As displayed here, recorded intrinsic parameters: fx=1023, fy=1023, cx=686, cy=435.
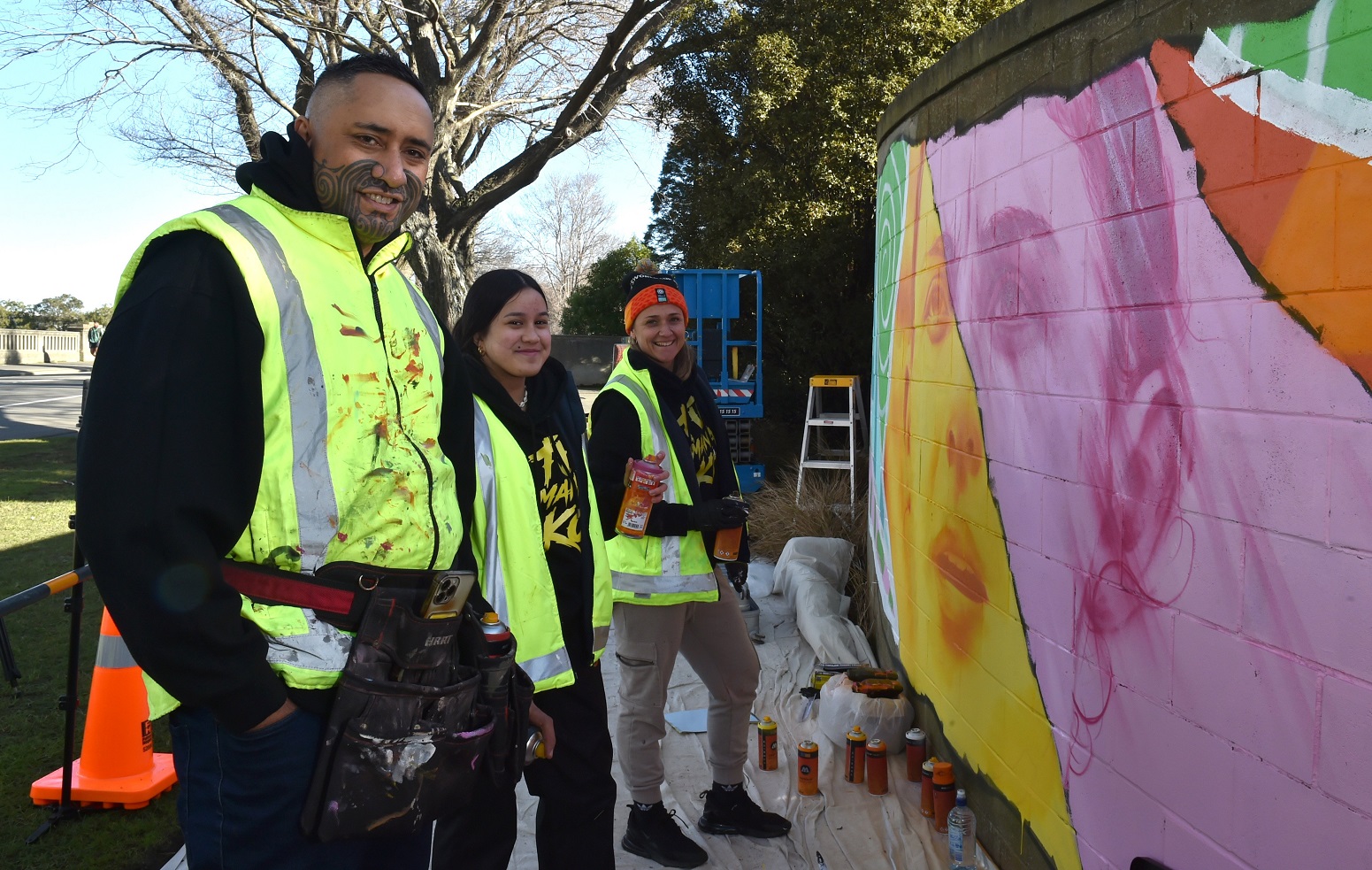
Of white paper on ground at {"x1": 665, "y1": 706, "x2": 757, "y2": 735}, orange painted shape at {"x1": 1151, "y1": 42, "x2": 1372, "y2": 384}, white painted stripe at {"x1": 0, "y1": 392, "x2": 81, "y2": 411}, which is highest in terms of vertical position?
orange painted shape at {"x1": 1151, "y1": 42, "x2": 1372, "y2": 384}

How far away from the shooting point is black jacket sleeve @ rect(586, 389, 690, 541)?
349 centimetres

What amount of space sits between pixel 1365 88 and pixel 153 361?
1.99m

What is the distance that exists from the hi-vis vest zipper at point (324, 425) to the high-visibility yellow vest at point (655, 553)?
1680mm

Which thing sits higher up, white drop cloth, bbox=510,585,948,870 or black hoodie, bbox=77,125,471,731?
black hoodie, bbox=77,125,471,731

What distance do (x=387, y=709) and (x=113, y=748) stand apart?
3.06 meters

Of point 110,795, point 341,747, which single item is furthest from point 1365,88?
point 110,795

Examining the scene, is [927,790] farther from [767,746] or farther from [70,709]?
[70,709]

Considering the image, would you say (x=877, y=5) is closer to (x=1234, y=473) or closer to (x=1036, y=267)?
(x=1036, y=267)

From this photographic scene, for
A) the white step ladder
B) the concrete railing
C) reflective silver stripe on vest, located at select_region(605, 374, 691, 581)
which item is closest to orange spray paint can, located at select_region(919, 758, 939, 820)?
reflective silver stripe on vest, located at select_region(605, 374, 691, 581)

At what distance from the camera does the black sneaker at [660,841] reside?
3500 millimetres

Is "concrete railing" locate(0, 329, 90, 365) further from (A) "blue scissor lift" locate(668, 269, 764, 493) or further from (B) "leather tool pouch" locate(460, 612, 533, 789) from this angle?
(B) "leather tool pouch" locate(460, 612, 533, 789)

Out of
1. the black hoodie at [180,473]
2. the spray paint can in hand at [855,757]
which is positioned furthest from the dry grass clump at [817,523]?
the black hoodie at [180,473]

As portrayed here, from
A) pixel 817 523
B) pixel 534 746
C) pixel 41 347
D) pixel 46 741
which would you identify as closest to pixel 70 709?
pixel 46 741

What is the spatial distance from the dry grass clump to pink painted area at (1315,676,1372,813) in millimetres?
4021
